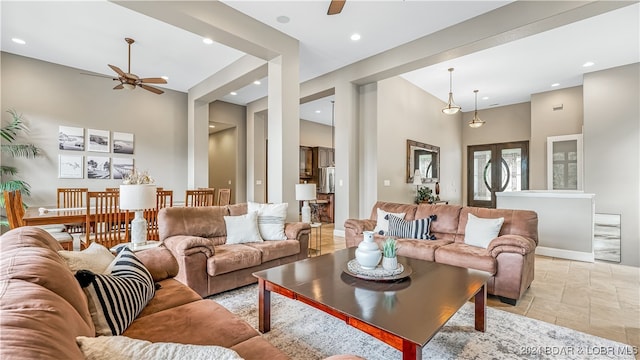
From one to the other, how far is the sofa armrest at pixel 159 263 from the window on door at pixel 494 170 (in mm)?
8088

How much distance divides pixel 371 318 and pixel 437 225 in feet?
8.37

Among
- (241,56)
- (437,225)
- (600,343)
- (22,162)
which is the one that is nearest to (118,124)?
(22,162)

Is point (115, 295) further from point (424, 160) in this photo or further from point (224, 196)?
point (424, 160)

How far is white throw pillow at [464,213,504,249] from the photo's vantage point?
10.3 feet

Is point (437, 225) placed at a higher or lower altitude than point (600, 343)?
higher

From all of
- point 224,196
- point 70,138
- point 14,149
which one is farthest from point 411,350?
point 70,138

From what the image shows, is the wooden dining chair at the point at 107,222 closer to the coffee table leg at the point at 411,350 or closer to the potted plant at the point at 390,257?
the potted plant at the point at 390,257

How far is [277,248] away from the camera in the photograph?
3221mm

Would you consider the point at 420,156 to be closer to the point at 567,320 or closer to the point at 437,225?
the point at 437,225

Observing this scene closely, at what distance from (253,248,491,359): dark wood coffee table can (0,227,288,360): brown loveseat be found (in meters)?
0.49

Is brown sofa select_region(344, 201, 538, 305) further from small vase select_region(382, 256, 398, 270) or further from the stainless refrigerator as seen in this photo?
the stainless refrigerator

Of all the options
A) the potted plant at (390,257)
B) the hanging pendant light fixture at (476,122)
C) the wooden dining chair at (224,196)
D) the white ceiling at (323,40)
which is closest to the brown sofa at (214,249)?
→ the potted plant at (390,257)

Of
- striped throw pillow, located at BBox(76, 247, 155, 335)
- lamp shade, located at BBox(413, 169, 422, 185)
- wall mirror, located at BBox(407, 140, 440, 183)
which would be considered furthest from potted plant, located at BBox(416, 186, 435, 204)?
striped throw pillow, located at BBox(76, 247, 155, 335)

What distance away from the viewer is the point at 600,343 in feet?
6.77
